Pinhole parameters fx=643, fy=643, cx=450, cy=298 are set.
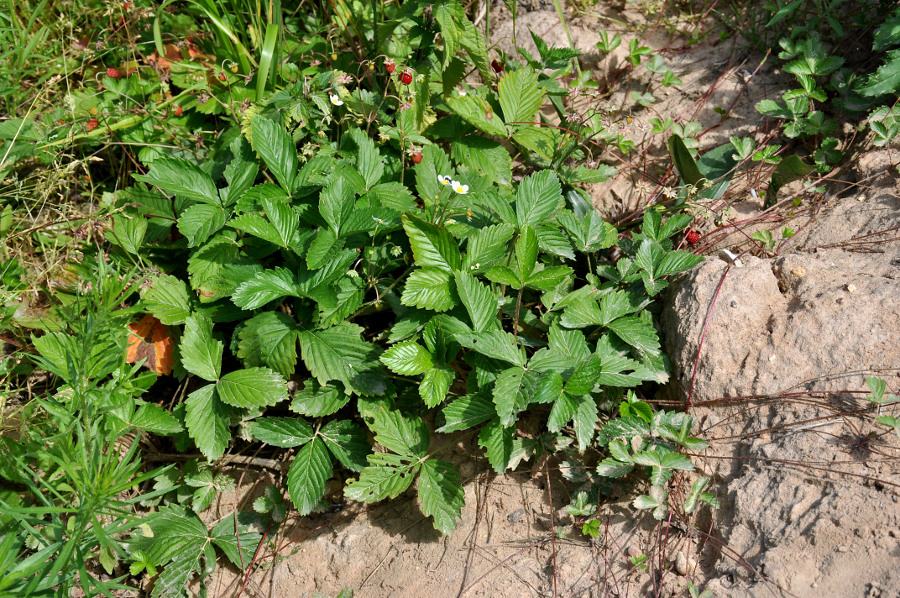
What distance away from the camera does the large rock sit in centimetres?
183

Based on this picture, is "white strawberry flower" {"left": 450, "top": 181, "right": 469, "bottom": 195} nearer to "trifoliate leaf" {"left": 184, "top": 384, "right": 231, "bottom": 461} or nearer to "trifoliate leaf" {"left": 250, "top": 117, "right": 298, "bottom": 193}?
"trifoliate leaf" {"left": 250, "top": 117, "right": 298, "bottom": 193}

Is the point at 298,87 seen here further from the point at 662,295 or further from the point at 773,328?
the point at 773,328

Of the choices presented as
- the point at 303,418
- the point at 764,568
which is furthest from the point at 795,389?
the point at 303,418

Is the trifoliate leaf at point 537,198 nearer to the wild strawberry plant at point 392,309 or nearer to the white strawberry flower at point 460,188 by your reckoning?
the wild strawberry plant at point 392,309

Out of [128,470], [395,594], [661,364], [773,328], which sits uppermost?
[773,328]

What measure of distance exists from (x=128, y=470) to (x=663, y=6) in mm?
3410

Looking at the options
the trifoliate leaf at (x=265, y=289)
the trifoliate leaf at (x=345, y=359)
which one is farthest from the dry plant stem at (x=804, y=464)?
the trifoliate leaf at (x=265, y=289)

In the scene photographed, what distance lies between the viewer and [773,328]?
7.48 ft

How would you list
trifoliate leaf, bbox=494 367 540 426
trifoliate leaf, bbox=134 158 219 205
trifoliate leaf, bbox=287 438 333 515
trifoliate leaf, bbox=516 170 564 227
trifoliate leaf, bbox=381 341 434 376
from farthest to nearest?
trifoliate leaf, bbox=134 158 219 205 → trifoliate leaf, bbox=516 170 564 227 → trifoliate leaf, bbox=287 438 333 515 → trifoliate leaf, bbox=381 341 434 376 → trifoliate leaf, bbox=494 367 540 426

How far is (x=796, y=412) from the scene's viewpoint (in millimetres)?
2102

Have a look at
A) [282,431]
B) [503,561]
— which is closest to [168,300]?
[282,431]

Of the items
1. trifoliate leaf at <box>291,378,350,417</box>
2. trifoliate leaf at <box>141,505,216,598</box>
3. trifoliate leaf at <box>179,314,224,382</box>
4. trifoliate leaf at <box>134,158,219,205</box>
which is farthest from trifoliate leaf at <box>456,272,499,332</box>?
trifoliate leaf at <box>141,505,216,598</box>

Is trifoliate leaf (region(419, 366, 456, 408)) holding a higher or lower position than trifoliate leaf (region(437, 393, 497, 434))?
A: higher

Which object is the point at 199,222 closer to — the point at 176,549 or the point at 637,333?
the point at 176,549
